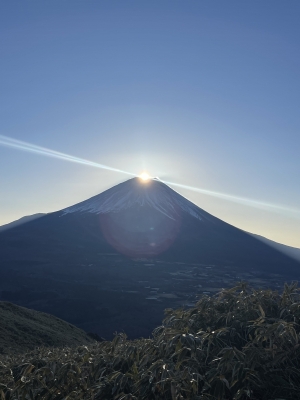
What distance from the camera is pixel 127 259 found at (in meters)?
109

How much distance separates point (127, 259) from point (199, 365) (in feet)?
346

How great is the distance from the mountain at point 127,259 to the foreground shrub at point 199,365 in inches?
1870

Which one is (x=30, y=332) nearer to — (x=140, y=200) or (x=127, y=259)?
(x=127, y=259)

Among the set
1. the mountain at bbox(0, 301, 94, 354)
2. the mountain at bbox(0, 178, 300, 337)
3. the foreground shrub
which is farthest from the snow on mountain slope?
the foreground shrub

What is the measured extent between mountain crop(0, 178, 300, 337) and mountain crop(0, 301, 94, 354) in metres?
19.6

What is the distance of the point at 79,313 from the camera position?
6419 centimetres

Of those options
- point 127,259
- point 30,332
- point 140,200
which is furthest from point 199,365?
point 140,200

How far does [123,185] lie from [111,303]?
10933 cm

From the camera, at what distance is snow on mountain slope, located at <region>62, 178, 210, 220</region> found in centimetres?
15312

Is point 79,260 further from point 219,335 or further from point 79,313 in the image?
point 219,335

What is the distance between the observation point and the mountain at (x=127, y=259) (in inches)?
2726

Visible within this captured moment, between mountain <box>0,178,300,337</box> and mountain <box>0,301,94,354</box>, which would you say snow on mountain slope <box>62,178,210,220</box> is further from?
mountain <box>0,301,94,354</box>

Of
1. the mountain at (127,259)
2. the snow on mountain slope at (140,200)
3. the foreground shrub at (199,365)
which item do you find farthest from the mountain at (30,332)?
→ the snow on mountain slope at (140,200)

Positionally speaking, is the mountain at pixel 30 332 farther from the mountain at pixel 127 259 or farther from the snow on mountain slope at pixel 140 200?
the snow on mountain slope at pixel 140 200
